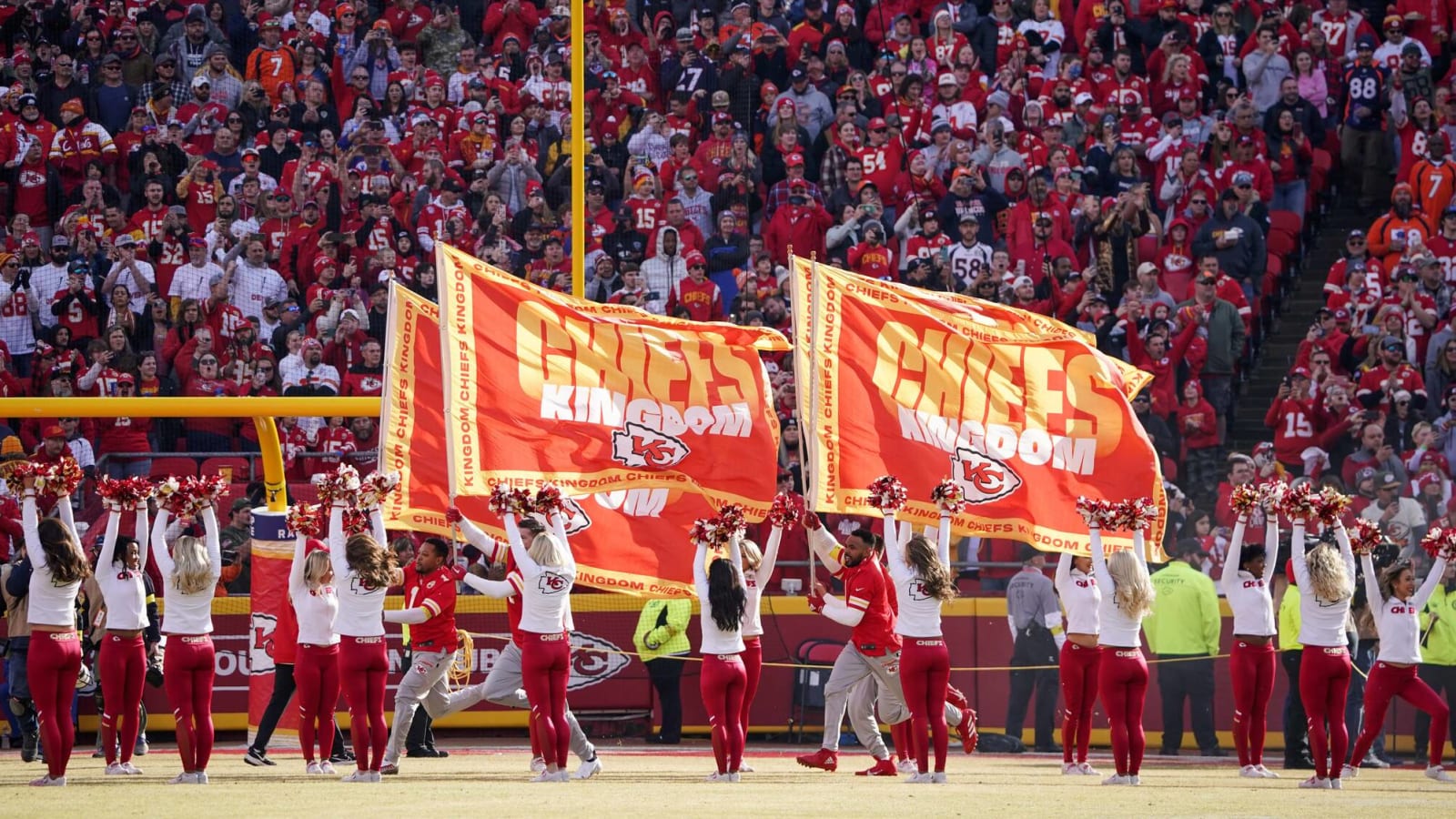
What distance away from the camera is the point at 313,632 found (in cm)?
1409

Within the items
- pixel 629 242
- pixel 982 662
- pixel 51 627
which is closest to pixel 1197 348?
pixel 982 662

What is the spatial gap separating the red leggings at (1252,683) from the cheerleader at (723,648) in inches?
150

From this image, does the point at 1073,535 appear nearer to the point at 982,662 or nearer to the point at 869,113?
the point at 982,662

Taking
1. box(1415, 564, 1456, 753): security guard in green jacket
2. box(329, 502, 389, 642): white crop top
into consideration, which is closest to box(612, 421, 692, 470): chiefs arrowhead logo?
box(329, 502, 389, 642): white crop top

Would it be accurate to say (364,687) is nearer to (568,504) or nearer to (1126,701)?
(568,504)

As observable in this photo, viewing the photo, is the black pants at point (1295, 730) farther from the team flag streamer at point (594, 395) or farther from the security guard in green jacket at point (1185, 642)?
the team flag streamer at point (594, 395)

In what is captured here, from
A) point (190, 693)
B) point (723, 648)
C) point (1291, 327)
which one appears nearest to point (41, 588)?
point (190, 693)

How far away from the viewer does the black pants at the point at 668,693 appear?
18484 mm

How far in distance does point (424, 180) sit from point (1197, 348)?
8.63 metres

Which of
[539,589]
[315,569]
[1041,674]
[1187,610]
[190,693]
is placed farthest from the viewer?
[1041,674]

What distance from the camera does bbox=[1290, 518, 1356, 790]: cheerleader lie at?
14.7 meters

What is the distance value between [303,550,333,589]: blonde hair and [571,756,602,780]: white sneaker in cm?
229

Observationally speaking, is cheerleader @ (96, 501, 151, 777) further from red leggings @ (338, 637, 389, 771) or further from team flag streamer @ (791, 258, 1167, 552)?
team flag streamer @ (791, 258, 1167, 552)

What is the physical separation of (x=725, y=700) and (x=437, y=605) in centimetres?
239
